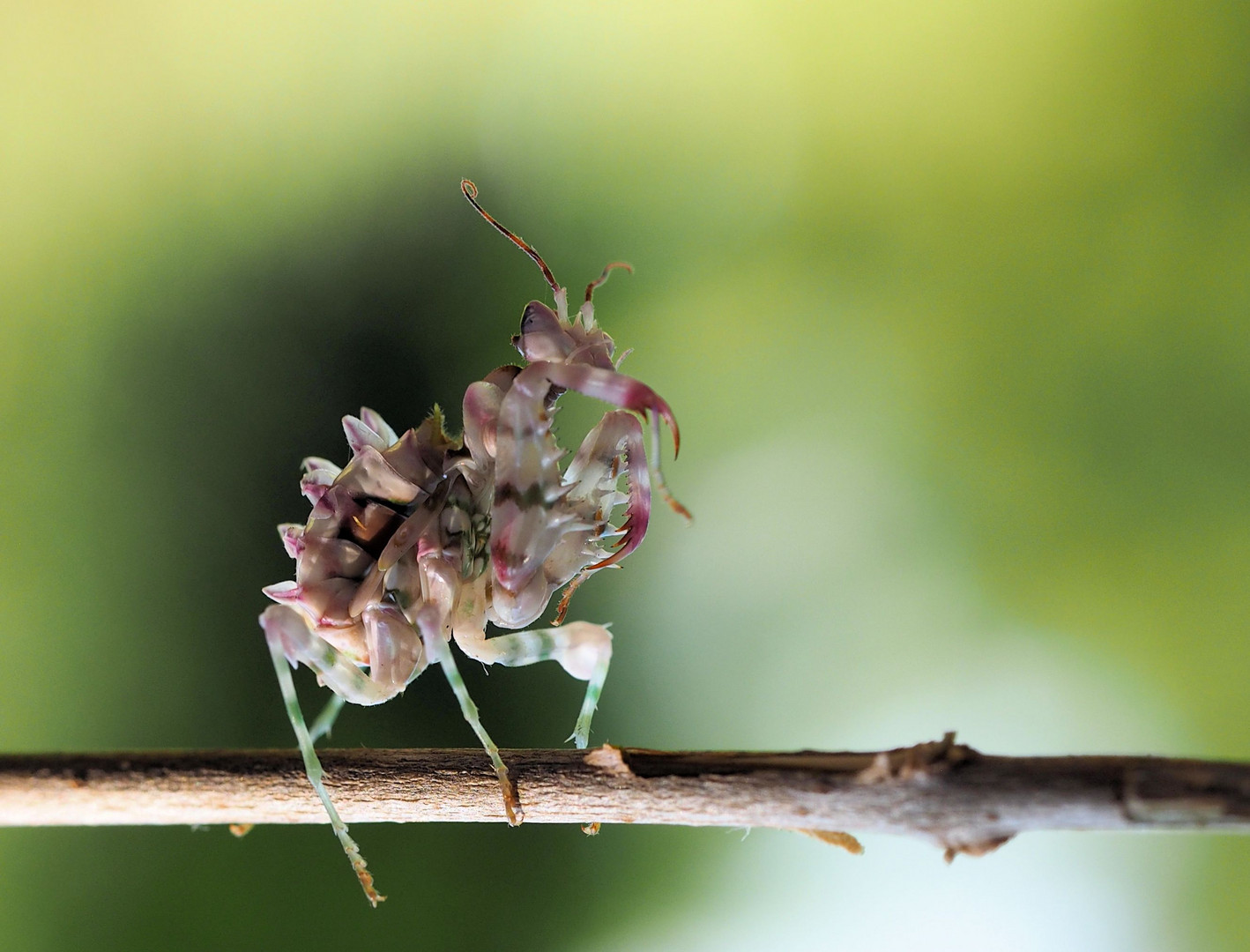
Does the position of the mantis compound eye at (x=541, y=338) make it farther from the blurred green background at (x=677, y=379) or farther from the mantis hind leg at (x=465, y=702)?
the blurred green background at (x=677, y=379)

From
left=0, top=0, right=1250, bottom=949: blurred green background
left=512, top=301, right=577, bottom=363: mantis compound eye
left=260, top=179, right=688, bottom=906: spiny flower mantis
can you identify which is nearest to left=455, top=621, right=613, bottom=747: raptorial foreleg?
left=260, top=179, right=688, bottom=906: spiny flower mantis

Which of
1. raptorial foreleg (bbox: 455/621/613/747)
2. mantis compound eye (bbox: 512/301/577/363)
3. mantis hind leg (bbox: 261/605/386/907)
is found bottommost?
mantis hind leg (bbox: 261/605/386/907)

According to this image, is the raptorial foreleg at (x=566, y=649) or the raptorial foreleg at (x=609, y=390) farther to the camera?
the raptorial foreleg at (x=566, y=649)

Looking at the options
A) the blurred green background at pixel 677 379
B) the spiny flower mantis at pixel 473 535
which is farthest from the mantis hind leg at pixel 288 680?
the blurred green background at pixel 677 379

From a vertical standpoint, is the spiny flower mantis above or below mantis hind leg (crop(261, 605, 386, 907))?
above

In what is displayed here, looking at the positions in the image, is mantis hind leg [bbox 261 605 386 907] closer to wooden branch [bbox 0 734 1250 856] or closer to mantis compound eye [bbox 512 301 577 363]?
wooden branch [bbox 0 734 1250 856]

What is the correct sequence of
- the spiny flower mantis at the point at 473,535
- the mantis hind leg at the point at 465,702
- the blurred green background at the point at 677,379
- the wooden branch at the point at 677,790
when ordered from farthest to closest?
the blurred green background at the point at 677,379
the spiny flower mantis at the point at 473,535
the mantis hind leg at the point at 465,702
the wooden branch at the point at 677,790
